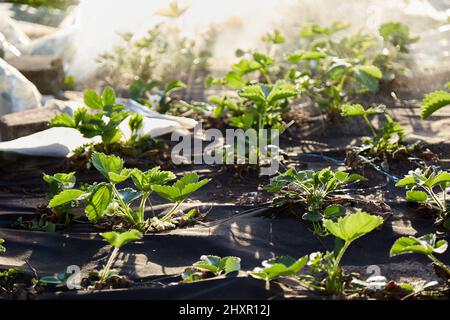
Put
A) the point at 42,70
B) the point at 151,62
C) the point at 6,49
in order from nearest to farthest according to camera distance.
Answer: the point at 42,70 < the point at 6,49 < the point at 151,62

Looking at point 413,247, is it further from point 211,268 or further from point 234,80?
point 234,80

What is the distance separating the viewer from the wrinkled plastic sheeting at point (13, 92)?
387 cm

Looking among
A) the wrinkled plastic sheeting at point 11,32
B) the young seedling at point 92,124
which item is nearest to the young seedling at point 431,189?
the young seedling at point 92,124

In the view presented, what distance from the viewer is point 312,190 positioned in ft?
8.50

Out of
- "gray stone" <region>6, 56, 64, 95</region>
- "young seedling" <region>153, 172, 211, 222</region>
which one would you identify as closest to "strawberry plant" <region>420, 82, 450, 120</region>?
"young seedling" <region>153, 172, 211, 222</region>

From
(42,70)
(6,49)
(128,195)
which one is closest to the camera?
(128,195)

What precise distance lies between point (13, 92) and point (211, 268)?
7.39 feet

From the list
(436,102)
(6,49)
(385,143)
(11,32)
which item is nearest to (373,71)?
(385,143)

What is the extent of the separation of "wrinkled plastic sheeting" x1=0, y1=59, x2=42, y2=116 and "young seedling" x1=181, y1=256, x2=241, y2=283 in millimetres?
2134

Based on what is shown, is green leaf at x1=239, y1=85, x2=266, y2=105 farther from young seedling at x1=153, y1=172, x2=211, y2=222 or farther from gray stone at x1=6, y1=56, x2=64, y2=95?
gray stone at x1=6, y1=56, x2=64, y2=95

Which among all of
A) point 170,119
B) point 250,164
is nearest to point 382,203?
point 250,164

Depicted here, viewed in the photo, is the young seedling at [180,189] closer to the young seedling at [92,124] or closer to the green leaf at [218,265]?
the green leaf at [218,265]
